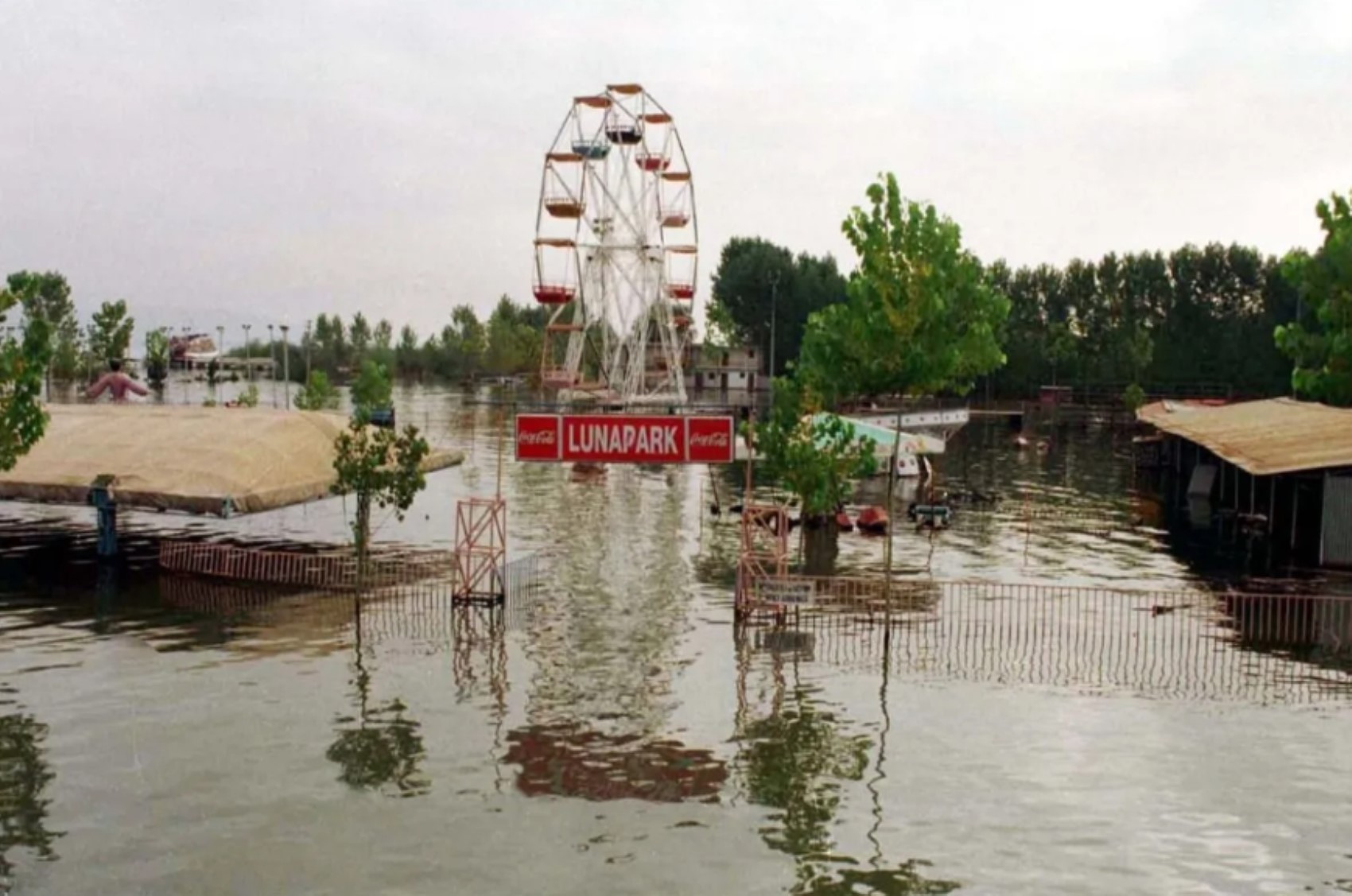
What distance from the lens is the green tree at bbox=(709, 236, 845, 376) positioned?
148875mm

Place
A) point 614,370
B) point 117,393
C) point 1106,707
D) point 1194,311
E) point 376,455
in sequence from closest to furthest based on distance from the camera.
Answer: point 1106,707
point 376,455
point 117,393
point 614,370
point 1194,311

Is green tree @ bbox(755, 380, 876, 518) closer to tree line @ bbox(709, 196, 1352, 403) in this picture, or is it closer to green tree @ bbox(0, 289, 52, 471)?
green tree @ bbox(0, 289, 52, 471)

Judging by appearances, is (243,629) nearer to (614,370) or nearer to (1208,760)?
(1208,760)

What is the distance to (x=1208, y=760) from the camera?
68.4 feet

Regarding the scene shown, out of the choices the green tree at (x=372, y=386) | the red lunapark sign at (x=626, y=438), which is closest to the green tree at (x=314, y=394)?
the green tree at (x=372, y=386)

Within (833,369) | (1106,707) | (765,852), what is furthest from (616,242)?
(765,852)

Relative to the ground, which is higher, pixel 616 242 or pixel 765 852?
pixel 616 242

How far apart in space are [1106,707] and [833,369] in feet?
45.6

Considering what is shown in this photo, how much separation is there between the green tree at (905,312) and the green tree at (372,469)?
38.7ft

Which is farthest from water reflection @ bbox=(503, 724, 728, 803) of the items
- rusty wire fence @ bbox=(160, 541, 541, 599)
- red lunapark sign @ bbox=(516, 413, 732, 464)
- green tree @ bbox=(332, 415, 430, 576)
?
rusty wire fence @ bbox=(160, 541, 541, 599)

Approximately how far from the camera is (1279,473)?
40.2 meters

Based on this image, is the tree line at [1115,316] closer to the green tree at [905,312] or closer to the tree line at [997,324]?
the tree line at [997,324]

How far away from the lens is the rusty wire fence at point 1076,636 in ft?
86.4

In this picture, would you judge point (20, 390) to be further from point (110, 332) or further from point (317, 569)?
point (110, 332)
